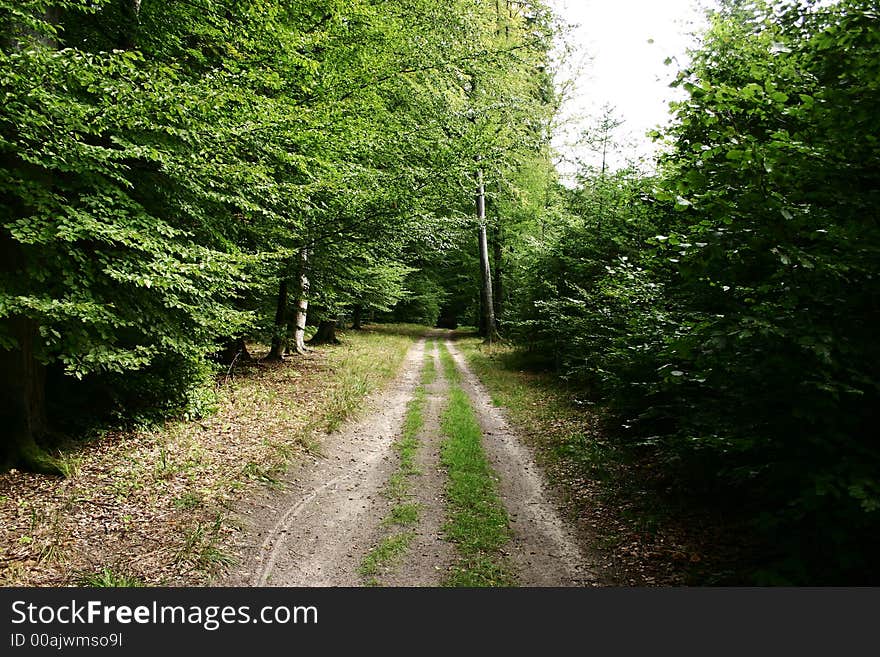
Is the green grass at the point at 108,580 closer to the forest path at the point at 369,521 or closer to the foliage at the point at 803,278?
the forest path at the point at 369,521

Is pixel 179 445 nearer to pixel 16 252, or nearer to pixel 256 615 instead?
pixel 16 252

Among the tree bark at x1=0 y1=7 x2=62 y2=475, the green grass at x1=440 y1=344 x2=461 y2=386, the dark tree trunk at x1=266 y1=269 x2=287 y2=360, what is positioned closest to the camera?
the tree bark at x1=0 y1=7 x2=62 y2=475

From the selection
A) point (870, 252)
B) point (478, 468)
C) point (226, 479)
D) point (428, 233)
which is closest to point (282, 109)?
point (428, 233)

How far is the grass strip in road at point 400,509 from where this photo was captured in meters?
5.03

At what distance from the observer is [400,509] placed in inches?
248

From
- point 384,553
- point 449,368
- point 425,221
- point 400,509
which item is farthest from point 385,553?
point 449,368

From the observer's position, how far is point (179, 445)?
25.0 feet

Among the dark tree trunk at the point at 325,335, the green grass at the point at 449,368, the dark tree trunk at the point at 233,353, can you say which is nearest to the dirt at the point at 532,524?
the green grass at the point at 449,368

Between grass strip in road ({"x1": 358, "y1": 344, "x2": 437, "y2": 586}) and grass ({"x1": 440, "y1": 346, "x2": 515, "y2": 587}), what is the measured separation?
530 millimetres

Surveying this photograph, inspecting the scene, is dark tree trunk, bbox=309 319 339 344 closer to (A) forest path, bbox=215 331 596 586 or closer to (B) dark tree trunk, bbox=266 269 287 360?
(B) dark tree trunk, bbox=266 269 287 360

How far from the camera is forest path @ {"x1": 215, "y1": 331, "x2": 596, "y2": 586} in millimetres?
4871

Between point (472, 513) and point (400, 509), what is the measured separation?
101cm

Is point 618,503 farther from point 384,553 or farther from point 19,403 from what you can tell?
point 19,403

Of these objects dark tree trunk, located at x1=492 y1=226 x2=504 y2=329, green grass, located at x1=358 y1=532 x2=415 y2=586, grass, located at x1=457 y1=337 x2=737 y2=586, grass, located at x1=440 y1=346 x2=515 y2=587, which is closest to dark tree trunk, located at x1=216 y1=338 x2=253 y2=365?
grass, located at x1=440 y1=346 x2=515 y2=587
